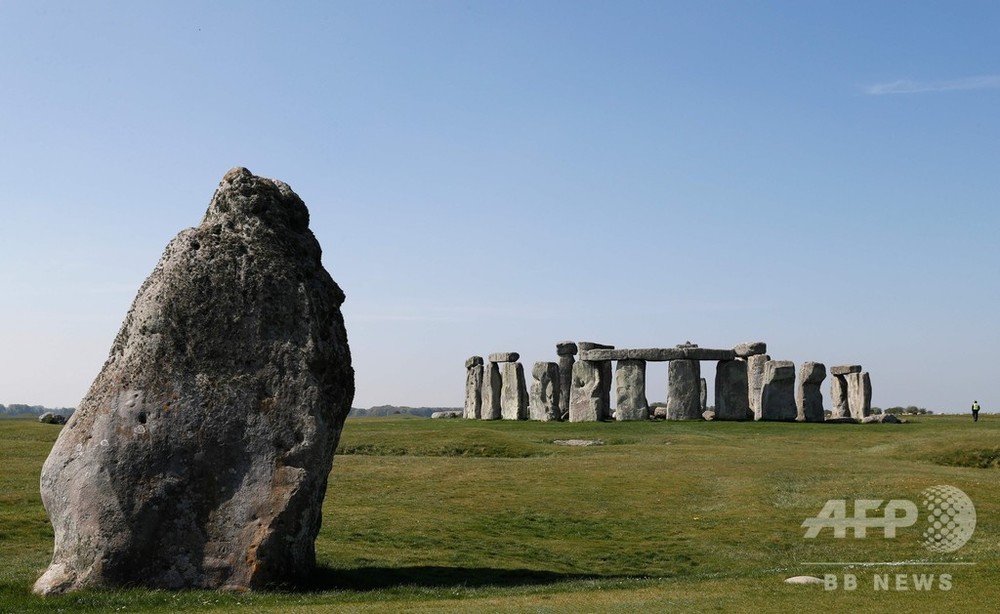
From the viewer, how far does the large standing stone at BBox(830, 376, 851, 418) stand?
5697cm

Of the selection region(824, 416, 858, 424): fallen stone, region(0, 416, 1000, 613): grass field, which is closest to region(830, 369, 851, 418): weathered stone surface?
region(824, 416, 858, 424): fallen stone

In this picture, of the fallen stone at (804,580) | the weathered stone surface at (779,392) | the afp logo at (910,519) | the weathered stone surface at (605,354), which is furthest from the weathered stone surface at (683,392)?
the fallen stone at (804,580)

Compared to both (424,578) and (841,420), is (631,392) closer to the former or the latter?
(841,420)

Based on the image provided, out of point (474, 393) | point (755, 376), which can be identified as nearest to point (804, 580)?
point (755, 376)

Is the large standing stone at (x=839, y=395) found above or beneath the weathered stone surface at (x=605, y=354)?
beneath

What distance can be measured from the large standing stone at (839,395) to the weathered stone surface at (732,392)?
25.2 ft

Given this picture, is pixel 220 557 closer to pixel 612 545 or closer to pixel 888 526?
pixel 612 545

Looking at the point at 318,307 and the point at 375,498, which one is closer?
the point at 318,307

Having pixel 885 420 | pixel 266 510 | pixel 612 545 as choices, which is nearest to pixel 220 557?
pixel 266 510

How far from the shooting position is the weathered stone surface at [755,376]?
52766 millimetres

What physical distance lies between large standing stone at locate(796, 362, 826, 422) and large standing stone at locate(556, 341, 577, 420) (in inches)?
443

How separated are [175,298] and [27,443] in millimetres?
24576

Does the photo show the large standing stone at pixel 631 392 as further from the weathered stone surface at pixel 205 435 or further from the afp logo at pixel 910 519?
the weathered stone surface at pixel 205 435

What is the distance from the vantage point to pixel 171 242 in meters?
16.4
